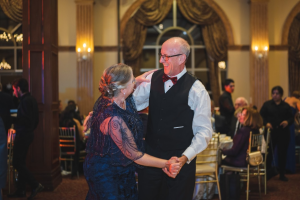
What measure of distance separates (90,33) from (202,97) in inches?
351

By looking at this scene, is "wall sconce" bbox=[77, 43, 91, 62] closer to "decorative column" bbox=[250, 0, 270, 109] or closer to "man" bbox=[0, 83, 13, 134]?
"decorative column" bbox=[250, 0, 270, 109]

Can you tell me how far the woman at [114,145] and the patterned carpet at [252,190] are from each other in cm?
309

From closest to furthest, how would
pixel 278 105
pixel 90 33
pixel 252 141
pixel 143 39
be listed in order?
pixel 252 141 → pixel 278 105 → pixel 90 33 → pixel 143 39

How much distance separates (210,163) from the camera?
17.2 ft

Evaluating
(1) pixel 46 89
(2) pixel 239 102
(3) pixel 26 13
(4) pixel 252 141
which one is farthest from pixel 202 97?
(2) pixel 239 102

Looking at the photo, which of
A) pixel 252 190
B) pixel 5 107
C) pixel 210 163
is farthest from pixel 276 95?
pixel 5 107

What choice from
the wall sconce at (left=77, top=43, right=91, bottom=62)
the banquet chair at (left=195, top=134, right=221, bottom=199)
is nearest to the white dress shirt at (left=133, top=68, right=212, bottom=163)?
the banquet chair at (left=195, top=134, right=221, bottom=199)

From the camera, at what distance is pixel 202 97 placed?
8.90 feet

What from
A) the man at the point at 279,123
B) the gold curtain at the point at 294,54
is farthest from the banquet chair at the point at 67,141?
the gold curtain at the point at 294,54

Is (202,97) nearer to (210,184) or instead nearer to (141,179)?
(141,179)

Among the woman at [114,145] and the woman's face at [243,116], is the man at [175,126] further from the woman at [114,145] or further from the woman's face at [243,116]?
the woman's face at [243,116]

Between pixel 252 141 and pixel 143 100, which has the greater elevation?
pixel 143 100

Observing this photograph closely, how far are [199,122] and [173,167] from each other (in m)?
0.39

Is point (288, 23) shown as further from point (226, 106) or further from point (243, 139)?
point (243, 139)
